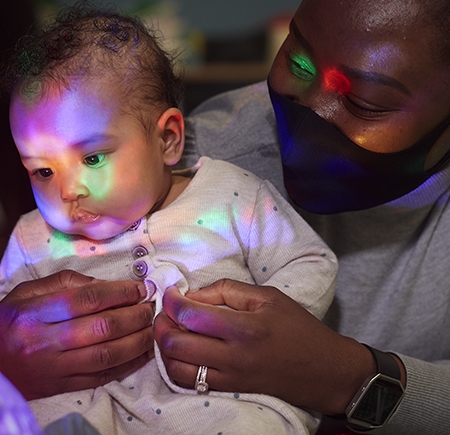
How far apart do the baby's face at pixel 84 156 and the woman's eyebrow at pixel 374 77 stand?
15.4 inches

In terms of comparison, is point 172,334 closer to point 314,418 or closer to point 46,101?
point 314,418

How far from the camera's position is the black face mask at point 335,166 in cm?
117

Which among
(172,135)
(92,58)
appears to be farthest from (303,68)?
(92,58)

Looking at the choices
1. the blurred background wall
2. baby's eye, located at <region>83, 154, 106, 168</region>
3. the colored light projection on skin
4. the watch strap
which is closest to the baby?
baby's eye, located at <region>83, 154, 106, 168</region>

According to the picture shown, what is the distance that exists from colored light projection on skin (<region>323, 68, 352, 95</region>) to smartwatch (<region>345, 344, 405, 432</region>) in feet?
1.66

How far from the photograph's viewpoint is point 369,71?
3.58 feet

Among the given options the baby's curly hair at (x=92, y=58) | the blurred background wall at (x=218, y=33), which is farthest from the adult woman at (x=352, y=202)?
the blurred background wall at (x=218, y=33)

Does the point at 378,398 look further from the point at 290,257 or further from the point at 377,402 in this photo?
the point at 290,257

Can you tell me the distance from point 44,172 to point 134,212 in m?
0.18

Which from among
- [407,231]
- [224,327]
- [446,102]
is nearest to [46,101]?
[224,327]

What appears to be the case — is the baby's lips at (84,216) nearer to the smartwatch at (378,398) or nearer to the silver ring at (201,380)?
the silver ring at (201,380)

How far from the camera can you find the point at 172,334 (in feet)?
3.29

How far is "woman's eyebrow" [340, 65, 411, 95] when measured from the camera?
1090mm

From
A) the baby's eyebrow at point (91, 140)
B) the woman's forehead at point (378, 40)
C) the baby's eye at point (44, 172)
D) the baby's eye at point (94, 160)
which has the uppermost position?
the woman's forehead at point (378, 40)
